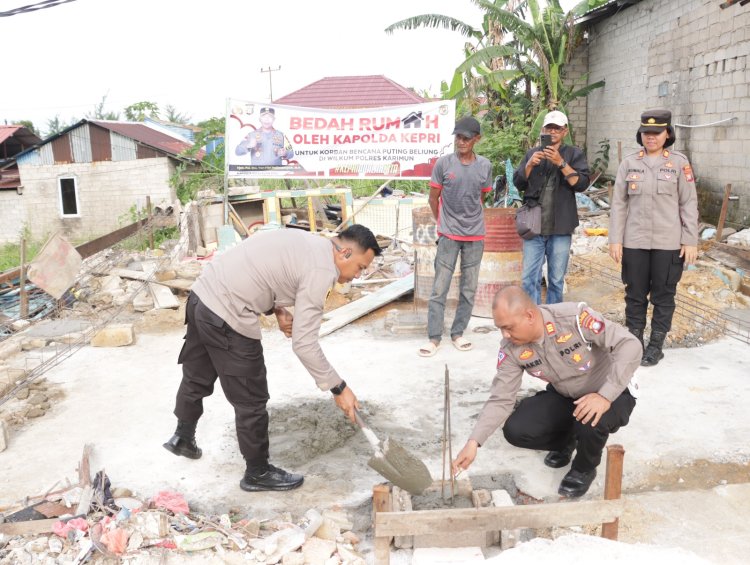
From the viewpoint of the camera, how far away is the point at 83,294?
8.74 m

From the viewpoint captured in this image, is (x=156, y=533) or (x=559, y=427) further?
(x=559, y=427)

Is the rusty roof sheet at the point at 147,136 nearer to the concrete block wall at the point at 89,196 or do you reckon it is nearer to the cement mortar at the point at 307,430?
the concrete block wall at the point at 89,196

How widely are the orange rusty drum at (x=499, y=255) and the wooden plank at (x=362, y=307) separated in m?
1.10

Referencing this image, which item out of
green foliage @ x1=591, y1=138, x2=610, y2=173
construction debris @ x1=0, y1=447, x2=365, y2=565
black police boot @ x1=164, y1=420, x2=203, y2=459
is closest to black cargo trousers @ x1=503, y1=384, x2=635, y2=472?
construction debris @ x1=0, y1=447, x2=365, y2=565

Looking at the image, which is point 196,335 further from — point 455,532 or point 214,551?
point 455,532

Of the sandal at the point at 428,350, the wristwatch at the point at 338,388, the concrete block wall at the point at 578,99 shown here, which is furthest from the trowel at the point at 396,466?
the concrete block wall at the point at 578,99

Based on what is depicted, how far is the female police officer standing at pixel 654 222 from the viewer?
4.75 m

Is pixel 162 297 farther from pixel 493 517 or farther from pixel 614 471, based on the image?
pixel 614 471

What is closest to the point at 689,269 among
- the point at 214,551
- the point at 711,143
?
the point at 711,143

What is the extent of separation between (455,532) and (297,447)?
146 centimetres

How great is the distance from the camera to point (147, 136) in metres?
21.4

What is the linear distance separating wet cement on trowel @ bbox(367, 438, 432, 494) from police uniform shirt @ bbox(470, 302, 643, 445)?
14.1 inches

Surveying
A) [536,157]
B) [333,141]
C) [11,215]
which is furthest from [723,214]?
[11,215]

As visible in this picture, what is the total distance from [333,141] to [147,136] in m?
13.4
